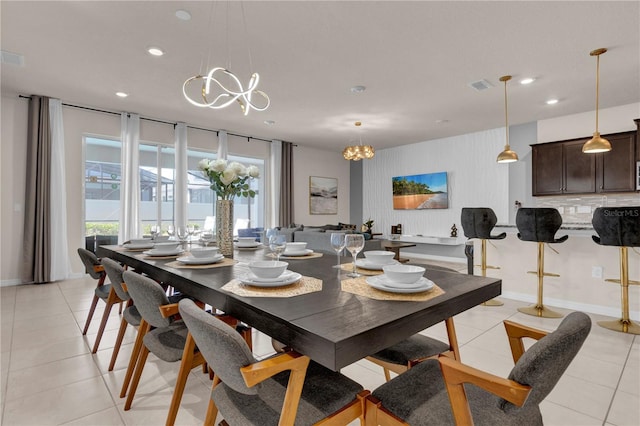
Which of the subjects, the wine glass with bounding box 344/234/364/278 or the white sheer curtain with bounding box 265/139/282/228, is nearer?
the wine glass with bounding box 344/234/364/278

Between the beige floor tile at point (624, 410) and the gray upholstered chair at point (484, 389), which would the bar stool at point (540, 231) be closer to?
the beige floor tile at point (624, 410)

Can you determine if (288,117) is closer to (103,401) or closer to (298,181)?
(298,181)

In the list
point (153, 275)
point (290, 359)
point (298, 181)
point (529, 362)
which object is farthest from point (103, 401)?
point (298, 181)

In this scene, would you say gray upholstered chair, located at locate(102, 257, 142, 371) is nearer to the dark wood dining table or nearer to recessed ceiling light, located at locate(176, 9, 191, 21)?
the dark wood dining table

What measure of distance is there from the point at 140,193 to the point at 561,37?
6.19 meters

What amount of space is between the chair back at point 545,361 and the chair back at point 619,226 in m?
2.78

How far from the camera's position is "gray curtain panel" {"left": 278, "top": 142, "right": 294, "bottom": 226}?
7.47 metres

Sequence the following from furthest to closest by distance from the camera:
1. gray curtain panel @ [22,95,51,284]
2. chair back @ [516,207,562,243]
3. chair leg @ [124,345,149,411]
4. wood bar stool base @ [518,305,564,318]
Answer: gray curtain panel @ [22,95,51,284], wood bar stool base @ [518,305,564,318], chair back @ [516,207,562,243], chair leg @ [124,345,149,411]

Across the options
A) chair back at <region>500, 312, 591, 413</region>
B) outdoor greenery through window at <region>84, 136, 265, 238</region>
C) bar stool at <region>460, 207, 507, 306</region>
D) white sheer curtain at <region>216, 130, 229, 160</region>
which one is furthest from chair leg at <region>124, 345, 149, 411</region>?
white sheer curtain at <region>216, 130, 229, 160</region>

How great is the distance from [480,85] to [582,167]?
2.46 meters

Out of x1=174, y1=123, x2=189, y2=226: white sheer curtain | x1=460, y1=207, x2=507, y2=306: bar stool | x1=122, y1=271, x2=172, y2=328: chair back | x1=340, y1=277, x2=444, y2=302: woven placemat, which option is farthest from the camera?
x1=174, y1=123, x2=189, y2=226: white sheer curtain

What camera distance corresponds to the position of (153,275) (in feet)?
6.02

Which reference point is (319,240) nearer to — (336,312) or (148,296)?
(148,296)

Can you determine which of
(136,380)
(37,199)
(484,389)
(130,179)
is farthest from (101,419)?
(130,179)
